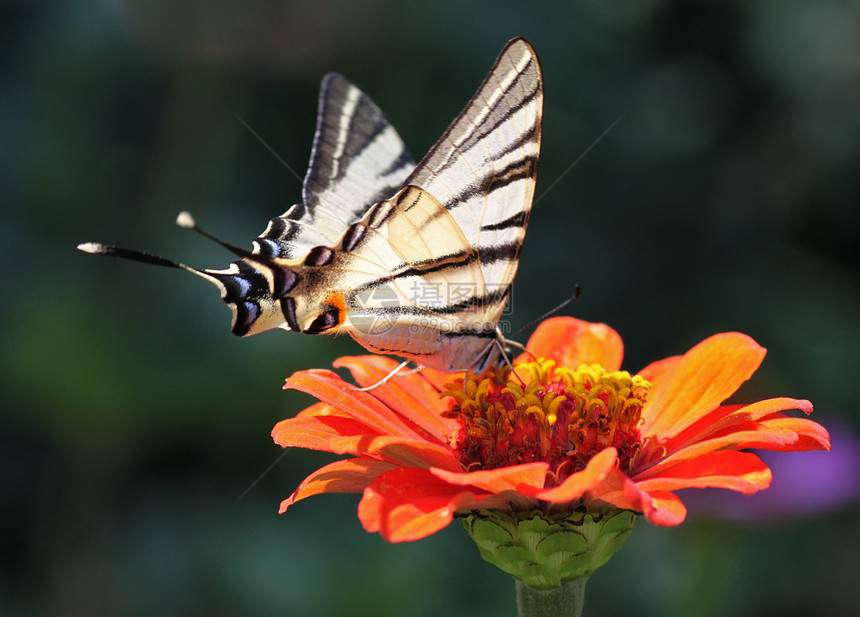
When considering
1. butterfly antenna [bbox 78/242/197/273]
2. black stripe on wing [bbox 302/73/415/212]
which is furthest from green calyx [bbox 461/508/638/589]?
black stripe on wing [bbox 302/73/415/212]

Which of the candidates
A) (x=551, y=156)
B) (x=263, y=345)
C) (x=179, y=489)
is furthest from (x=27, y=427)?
(x=551, y=156)

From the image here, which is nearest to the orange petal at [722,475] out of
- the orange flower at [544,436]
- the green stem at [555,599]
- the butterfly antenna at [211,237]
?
the orange flower at [544,436]

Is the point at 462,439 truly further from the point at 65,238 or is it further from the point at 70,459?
the point at 65,238

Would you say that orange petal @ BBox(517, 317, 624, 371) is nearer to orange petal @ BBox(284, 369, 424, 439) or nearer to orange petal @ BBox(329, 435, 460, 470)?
orange petal @ BBox(284, 369, 424, 439)

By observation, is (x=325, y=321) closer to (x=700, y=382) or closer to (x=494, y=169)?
(x=494, y=169)

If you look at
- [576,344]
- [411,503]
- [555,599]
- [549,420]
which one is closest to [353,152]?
[576,344]
